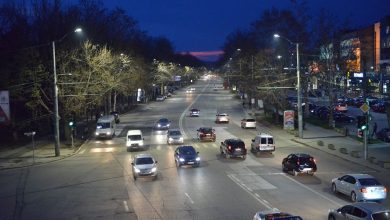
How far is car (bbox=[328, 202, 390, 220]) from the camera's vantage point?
1781 centimetres

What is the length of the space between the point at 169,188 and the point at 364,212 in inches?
506

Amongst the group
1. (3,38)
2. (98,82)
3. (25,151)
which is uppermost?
(3,38)

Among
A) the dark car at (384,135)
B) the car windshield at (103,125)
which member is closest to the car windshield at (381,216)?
the dark car at (384,135)

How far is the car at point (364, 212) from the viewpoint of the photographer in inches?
701

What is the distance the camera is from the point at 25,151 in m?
48.4

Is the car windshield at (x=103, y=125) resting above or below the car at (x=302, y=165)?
above

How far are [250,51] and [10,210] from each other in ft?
255

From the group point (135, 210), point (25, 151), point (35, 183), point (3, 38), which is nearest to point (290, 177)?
point (135, 210)

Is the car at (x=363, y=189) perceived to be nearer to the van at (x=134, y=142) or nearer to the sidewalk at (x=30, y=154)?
the van at (x=134, y=142)

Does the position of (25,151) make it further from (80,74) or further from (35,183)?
(35,183)

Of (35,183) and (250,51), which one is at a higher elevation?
(250,51)

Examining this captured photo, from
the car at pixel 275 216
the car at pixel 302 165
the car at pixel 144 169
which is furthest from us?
the car at pixel 302 165

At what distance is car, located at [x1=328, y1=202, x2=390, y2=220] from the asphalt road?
9.49ft

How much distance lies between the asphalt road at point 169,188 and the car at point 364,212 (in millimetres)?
2891
